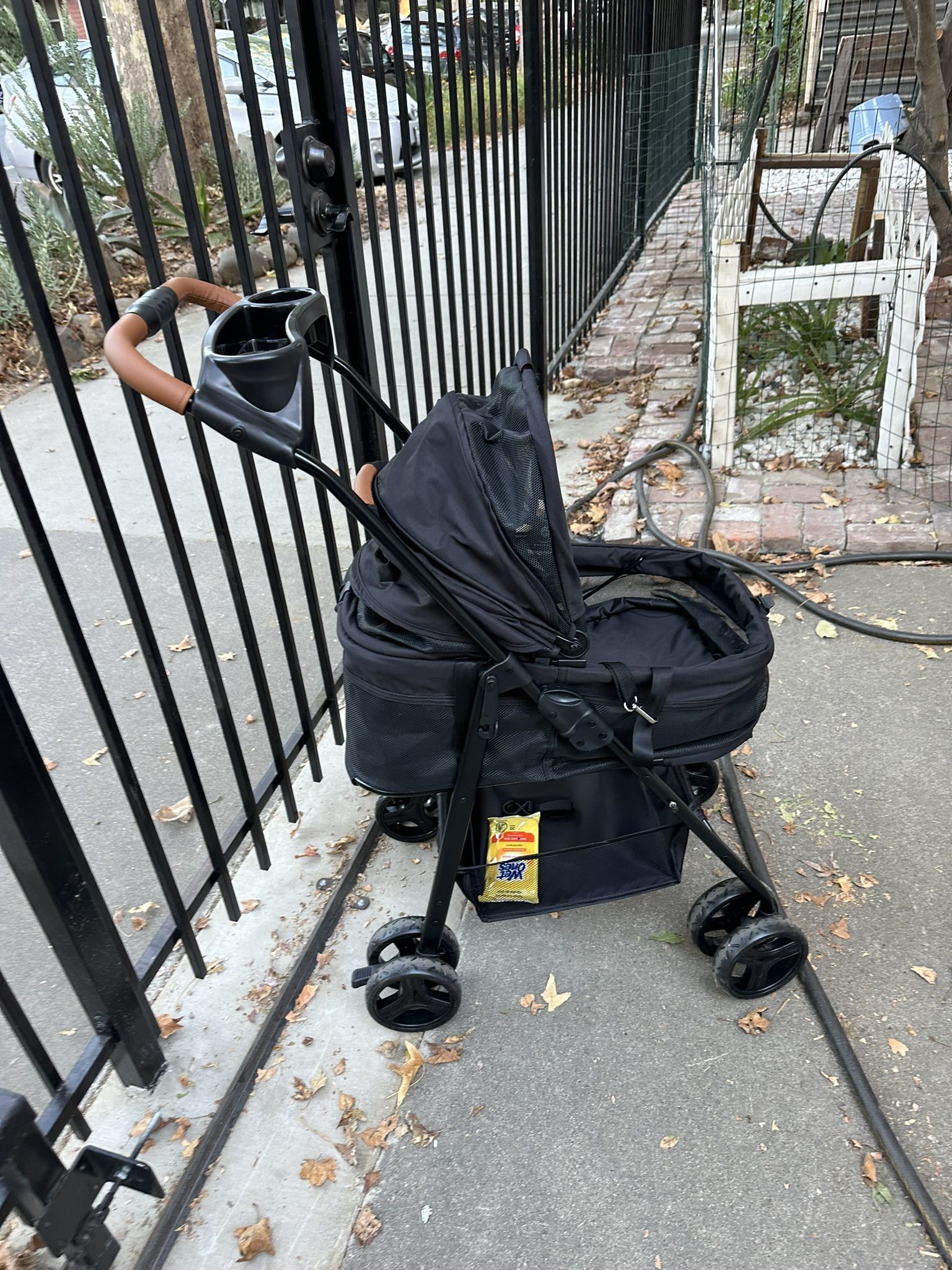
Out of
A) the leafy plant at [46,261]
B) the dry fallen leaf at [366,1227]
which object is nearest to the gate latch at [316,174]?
the dry fallen leaf at [366,1227]

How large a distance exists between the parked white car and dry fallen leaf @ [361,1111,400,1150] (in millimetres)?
5885

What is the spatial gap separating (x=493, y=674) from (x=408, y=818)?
3.33ft

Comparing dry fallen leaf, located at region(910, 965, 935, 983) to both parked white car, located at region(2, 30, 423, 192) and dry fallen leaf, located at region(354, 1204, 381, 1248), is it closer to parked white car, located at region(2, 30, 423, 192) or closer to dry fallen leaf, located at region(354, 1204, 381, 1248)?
dry fallen leaf, located at region(354, 1204, 381, 1248)

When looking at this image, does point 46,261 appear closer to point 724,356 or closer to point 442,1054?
point 724,356

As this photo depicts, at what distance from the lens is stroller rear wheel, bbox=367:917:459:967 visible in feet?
6.83

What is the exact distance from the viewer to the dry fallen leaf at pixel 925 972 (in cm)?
215

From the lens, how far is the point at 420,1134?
6.24ft

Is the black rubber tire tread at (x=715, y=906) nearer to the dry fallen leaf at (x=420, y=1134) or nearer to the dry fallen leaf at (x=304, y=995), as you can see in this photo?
the dry fallen leaf at (x=420, y=1134)

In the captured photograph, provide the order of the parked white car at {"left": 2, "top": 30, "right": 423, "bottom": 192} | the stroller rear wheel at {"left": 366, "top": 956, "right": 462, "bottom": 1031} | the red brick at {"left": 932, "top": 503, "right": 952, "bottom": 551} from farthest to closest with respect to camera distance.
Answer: the parked white car at {"left": 2, "top": 30, "right": 423, "bottom": 192} → the red brick at {"left": 932, "top": 503, "right": 952, "bottom": 551} → the stroller rear wheel at {"left": 366, "top": 956, "right": 462, "bottom": 1031}

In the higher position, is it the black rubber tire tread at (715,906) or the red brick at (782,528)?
the black rubber tire tread at (715,906)

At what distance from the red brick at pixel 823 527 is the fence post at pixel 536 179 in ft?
4.26

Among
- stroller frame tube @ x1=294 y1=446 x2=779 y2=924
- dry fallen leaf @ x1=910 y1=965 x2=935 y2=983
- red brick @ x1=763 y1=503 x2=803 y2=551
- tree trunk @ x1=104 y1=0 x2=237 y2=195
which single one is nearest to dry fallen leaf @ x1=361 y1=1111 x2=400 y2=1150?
stroller frame tube @ x1=294 y1=446 x2=779 y2=924

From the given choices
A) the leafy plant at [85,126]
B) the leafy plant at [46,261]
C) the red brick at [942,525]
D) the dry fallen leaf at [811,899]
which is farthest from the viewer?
the leafy plant at [85,126]

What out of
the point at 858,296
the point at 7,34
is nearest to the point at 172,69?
the point at 7,34
